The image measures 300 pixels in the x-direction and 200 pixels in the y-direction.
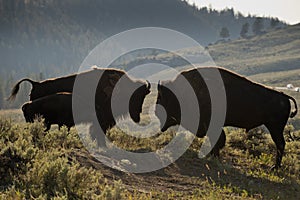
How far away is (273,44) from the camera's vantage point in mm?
166375

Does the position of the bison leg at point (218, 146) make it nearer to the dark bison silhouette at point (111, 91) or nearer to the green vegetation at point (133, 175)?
the green vegetation at point (133, 175)

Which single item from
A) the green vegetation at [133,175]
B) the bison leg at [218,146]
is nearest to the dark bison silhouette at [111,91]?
the green vegetation at [133,175]

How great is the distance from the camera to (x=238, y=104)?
32.1 feet

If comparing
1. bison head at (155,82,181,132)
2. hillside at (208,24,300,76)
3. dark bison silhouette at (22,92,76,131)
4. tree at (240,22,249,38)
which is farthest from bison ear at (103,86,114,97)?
tree at (240,22,249,38)

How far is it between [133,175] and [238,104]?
12.0ft

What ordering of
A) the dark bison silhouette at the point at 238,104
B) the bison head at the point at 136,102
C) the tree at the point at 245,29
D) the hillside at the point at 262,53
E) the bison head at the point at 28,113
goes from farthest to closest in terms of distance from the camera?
1. the tree at the point at 245,29
2. the hillside at the point at 262,53
3. the bison head at the point at 136,102
4. the bison head at the point at 28,113
5. the dark bison silhouette at the point at 238,104

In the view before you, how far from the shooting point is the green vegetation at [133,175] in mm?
5465

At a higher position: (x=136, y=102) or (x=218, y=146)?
(x=136, y=102)

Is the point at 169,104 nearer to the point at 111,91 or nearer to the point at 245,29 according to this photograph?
the point at 111,91

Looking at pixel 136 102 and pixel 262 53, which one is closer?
pixel 136 102

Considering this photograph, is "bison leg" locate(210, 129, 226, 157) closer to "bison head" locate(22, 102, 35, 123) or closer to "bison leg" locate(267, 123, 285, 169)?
"bison leg" locate(267, 123, 285, 169)

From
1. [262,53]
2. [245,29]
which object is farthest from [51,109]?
[245,29]

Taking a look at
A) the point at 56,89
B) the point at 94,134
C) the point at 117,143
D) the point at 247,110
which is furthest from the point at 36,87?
the point at 247,110

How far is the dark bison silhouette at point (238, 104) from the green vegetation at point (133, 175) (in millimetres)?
598
